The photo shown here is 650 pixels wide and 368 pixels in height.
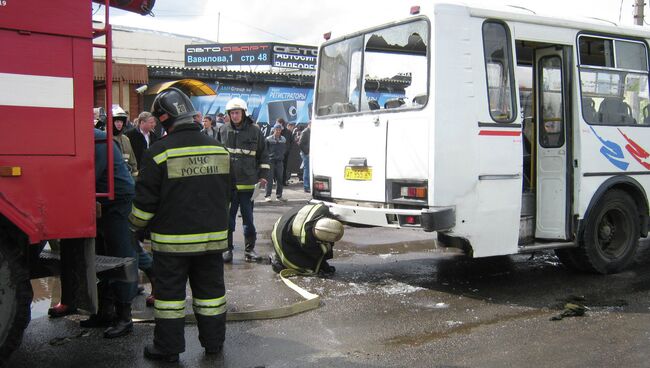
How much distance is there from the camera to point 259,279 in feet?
21.8

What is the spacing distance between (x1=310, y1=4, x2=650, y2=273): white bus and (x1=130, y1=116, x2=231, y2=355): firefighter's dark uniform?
7.40 ft

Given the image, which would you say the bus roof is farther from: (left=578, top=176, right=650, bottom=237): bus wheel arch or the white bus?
(left=578, top=176, right=650, bottom=237): bus wheel arch

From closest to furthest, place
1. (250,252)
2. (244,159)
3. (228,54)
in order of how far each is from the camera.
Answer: (244,159) → (250,252) → (228,54)

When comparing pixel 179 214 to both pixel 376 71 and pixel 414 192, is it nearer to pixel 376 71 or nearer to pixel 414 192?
pixel 414 192

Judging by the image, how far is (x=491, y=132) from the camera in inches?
237

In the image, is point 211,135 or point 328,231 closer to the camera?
point 328,231

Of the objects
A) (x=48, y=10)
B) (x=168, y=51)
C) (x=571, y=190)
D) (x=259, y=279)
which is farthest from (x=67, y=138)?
(x=168, y=51)

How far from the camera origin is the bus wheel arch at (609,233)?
22.4 ft

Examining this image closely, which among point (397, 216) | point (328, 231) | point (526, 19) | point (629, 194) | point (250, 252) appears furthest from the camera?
point (250, 252)

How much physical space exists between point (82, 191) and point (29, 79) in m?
0.71

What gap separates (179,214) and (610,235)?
521 centimetres

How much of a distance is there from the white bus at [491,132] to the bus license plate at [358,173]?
0.01 m

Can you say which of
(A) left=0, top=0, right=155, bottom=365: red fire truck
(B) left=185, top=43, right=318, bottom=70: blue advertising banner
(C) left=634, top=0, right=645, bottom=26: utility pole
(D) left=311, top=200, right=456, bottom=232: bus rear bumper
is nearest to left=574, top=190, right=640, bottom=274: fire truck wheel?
(D) left=311, top=200, right=456, bottom=232: bus rear bumper

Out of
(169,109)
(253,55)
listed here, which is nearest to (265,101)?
(253,55)
